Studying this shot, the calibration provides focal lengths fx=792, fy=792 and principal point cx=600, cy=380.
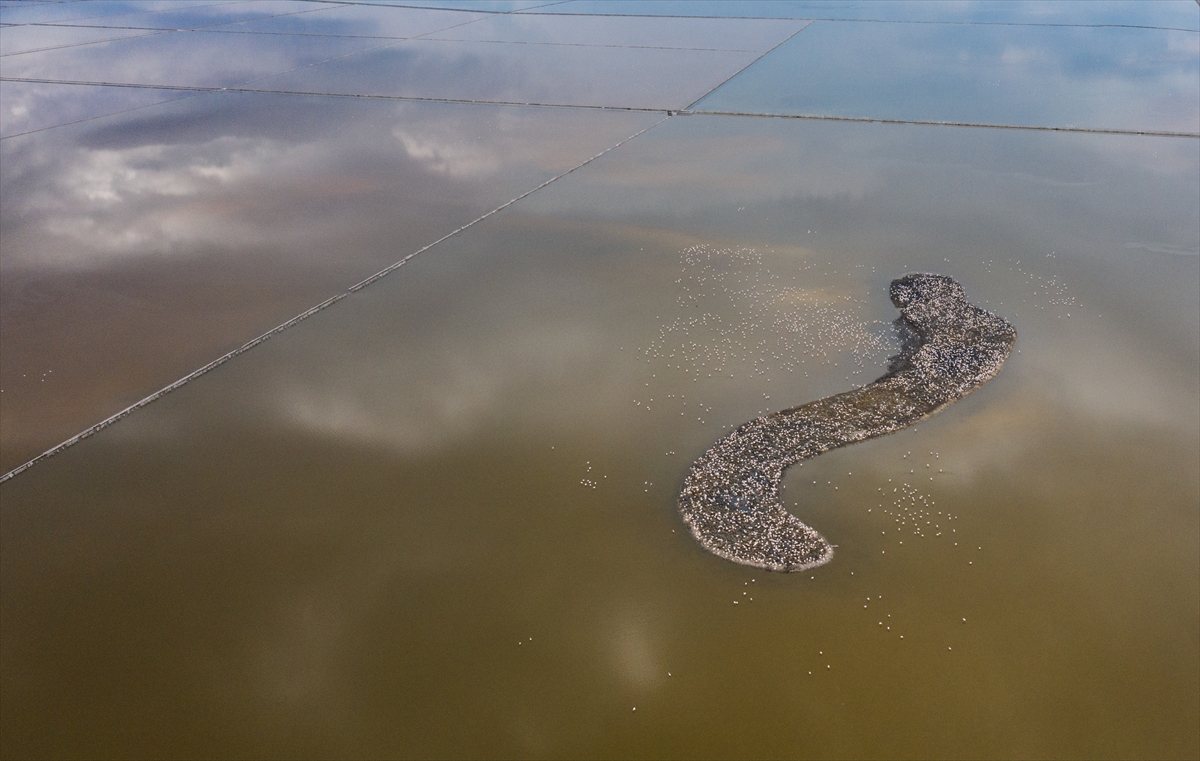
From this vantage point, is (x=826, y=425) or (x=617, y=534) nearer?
(x=617, y=534)

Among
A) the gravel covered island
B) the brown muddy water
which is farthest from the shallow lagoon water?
the gravel covered island

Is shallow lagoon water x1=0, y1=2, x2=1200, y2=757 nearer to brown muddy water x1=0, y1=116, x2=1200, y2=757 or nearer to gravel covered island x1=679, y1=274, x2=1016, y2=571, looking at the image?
brown muddy water x1=0, y1=116, x2=1200, y2=757

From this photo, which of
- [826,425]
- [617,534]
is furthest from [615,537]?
[826,425]

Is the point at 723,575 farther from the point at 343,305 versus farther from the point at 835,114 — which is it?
the point at 835,114

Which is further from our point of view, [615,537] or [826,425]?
[826,425]

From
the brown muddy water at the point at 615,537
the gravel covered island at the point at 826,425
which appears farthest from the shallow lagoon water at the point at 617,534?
the gravel covered island at the point at 826,425

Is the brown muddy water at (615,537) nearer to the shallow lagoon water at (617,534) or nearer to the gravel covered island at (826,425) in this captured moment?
the shallow lagoon water at (617,534)

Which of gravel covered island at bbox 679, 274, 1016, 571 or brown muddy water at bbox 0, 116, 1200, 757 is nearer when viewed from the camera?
brown muddy water at bbox 0, 116, 1200, 757

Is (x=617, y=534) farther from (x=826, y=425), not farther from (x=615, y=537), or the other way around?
(x=826, y=425)
